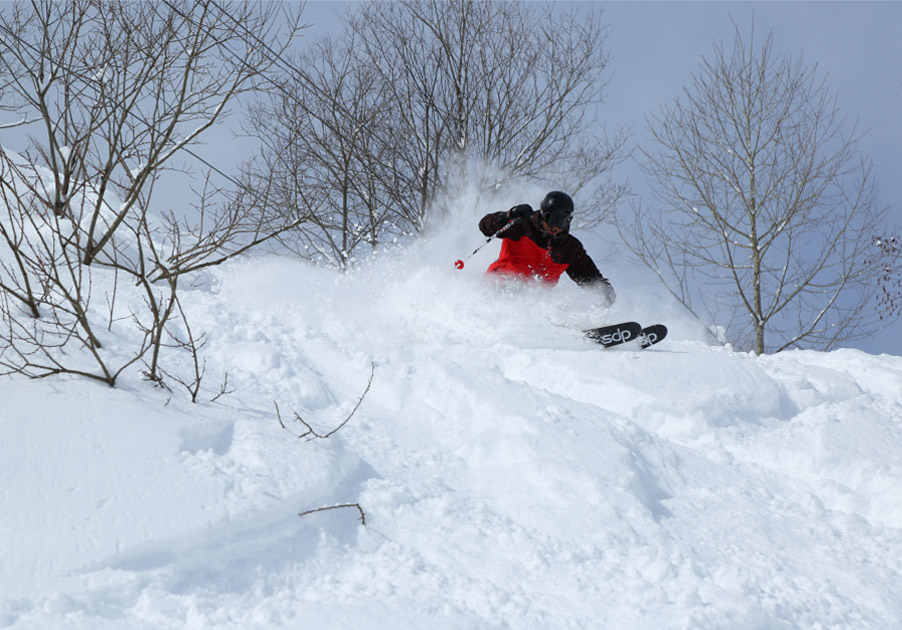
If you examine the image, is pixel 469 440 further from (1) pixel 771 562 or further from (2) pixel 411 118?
(2) pixel 411 118

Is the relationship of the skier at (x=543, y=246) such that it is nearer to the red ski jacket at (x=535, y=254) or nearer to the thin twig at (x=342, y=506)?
the red ski jacket at (x=535, y=254)

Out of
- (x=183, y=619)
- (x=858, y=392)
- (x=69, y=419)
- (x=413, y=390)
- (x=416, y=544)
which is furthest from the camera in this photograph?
(x=858, y=392)

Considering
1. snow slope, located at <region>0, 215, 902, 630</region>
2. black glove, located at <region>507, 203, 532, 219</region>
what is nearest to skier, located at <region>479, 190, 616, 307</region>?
black glove, located at <region>507, 203, 532, 219</region>

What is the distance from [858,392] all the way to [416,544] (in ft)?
12.7

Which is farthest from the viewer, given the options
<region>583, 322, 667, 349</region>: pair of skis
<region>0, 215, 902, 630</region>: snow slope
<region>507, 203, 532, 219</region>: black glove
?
<region>507, 203, 532, 219</region>: black glove

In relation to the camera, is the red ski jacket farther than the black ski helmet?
Yes

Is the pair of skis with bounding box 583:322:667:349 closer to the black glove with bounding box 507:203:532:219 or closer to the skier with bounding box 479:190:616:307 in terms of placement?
the skier with bounding box 479:190:616:307

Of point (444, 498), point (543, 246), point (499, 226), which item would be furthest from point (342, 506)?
point (543, 246)

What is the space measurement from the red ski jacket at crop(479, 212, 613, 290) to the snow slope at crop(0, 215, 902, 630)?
1.84 meters

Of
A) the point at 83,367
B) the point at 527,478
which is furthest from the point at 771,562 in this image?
the point at 83,367

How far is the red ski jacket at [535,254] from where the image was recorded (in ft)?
20.7

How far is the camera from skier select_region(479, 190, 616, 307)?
20.4 ft

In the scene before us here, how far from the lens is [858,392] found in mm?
4730

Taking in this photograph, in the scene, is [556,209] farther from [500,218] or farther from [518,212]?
[500,218]
